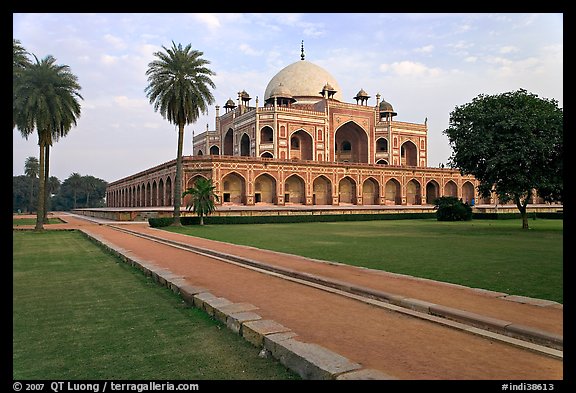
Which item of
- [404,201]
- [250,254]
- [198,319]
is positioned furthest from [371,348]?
[404,201]

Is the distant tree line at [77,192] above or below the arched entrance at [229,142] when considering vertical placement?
below

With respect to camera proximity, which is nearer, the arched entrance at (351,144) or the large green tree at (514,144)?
the large green tree at (514,144)

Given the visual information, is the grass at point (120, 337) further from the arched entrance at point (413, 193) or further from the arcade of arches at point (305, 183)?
the arched entrance at point (413, 193)

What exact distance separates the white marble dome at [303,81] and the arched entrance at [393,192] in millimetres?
16410

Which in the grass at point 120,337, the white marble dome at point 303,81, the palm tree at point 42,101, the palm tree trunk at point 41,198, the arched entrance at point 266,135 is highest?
the white marble dome at point 303,81

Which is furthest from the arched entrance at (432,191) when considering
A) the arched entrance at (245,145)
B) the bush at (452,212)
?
the arched entrance at (245,145)

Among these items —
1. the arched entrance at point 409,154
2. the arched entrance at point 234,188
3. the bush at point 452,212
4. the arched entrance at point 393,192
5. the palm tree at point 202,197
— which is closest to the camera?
the palm tree at point 202,197

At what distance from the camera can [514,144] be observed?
19.5m

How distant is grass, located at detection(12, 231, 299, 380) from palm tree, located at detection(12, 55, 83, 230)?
19412 mm

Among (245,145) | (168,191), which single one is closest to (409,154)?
(245,145)

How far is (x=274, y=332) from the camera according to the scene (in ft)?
15.8

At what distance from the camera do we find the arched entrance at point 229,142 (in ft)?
209
